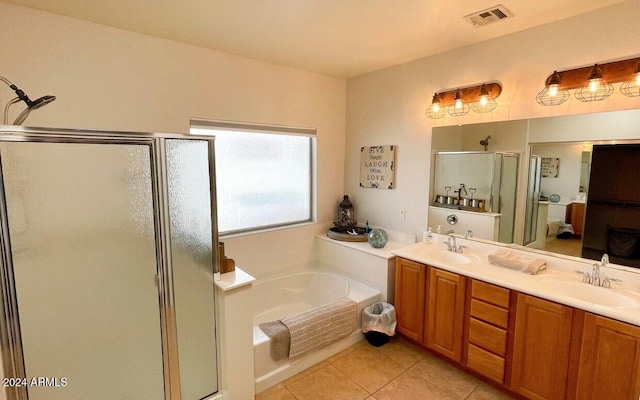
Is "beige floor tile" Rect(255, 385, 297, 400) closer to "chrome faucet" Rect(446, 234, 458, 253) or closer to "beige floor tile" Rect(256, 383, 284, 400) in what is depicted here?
"beige floor tile" Rect(256, 383, 284, 400)

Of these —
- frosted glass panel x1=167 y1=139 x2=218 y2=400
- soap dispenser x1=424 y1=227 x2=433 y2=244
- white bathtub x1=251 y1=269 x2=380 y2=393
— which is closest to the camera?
frosted glass panel x1=167 y1=139 x2=218 y2=400

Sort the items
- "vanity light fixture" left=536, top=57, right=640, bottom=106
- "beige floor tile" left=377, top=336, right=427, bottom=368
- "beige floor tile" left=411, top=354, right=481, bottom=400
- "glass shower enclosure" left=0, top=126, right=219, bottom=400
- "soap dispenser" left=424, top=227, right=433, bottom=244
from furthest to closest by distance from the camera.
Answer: "soap dispenser" left=424, top=227, right=433, bottom=244, "beige floor tile" left=377, top=336, right=427, bottom=368, "beige floor tile" left=411, top=354, right=481, bottom=400, "vanity light fixture" left=536, top=57, right=640, bottom=106, "glass shower enclosure" left=0, top=126, right=219, bottom=400

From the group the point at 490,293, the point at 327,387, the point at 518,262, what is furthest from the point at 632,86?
the point at 327,387

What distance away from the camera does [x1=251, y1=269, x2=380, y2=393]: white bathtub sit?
2385 mm

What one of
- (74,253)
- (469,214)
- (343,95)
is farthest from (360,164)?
(74,253)

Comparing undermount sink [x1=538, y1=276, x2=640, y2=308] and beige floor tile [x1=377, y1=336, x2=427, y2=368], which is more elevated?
undermount sink [x1=538, y1=276, x2=640, y2=308]

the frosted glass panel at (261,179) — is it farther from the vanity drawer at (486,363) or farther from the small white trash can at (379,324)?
the vanity drawer at (486,363)

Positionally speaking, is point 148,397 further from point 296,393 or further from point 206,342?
point 296,393

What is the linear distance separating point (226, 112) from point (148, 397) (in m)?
2.30

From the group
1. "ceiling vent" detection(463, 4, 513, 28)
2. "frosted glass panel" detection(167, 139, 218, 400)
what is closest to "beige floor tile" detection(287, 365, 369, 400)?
"frosted glass panel" detection(167, 139, 218, 400)

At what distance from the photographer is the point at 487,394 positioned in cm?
218

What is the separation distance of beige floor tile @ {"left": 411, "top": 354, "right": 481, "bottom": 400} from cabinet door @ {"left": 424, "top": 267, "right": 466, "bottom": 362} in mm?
138

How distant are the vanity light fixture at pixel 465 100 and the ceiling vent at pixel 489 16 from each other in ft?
1.58

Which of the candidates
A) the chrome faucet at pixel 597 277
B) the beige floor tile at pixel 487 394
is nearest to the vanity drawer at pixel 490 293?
the chrome faucet at pixel 597 277
